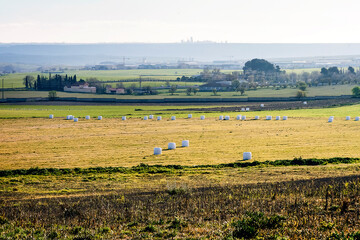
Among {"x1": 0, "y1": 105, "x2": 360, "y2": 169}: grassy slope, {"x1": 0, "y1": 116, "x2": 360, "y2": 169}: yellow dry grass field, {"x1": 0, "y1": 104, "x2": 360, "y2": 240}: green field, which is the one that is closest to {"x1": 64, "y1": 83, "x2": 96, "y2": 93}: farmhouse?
{"x1": 0, "y1": 105, "x2": 360, "y2": 169}: grassy slope

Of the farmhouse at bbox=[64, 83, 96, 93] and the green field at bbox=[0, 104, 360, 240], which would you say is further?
the farmhouse at bbox=[64, 83, 96, 93]

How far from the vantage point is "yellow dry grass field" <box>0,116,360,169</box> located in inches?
1657

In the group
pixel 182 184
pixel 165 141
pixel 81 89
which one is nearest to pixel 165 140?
pixel 165 141

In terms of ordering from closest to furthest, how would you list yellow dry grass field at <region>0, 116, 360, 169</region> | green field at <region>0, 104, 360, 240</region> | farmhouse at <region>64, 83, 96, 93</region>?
green field at <region>0, 104, 360, 240</region> → yellow dry grass field at <region>0, 116, 360, 169</region> → farmhouse at <region>64, 83, 96, 93</region>

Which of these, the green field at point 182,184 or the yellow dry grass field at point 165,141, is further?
the yellow dry grass field at point 165,141

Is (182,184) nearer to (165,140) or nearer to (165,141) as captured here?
(165,141)

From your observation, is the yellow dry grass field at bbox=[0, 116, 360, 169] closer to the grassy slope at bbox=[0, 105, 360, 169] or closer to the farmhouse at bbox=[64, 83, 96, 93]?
the grassy slope at bbox=[0, 105, 360, 169]

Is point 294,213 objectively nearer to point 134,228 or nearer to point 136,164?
→ point 134,228

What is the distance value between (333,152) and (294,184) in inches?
640

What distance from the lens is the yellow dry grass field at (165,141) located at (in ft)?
138

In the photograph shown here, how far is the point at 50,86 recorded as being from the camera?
178625 mm

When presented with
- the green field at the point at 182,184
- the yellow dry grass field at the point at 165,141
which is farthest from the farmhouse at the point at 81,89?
the green field at the point at 182,184

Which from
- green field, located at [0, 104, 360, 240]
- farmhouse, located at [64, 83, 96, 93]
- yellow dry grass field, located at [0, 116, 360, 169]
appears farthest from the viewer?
farmhouse, located at [64, 83, 96, 93]

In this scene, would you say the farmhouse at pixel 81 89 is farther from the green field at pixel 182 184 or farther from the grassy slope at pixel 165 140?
the green field at pixel 182 184
